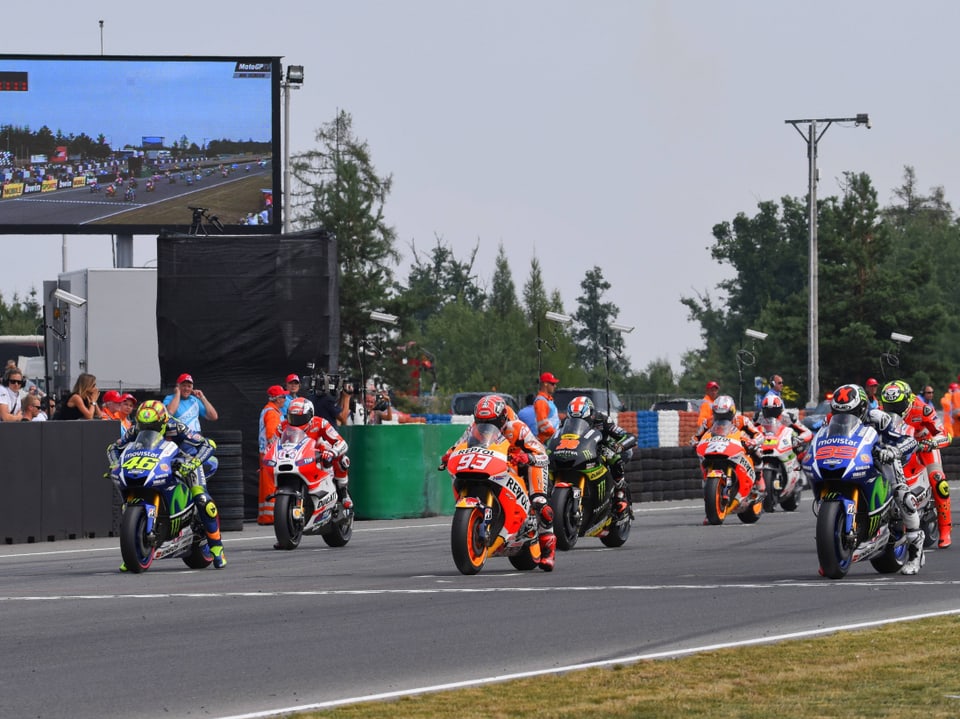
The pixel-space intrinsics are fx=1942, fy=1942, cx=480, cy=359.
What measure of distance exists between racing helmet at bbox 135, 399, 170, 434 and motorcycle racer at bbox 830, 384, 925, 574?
5.54 m

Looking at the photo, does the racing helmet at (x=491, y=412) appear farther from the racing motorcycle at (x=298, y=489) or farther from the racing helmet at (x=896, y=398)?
the racing motorcycle at (x=298, y=489)

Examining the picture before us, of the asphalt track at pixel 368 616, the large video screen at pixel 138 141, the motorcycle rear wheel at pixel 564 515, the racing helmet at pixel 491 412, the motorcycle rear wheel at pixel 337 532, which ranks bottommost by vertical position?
the asphalt track at pixel 368 616

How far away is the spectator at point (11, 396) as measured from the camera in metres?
22.0

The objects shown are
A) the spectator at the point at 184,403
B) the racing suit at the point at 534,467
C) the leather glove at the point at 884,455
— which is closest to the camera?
the leather glove at the point at 884,455

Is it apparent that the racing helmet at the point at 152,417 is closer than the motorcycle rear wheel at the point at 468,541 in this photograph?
No

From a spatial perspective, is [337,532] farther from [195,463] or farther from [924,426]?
[924,426]

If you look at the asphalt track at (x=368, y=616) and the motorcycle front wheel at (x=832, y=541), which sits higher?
the motorcycle front wheel at (x=832, y=541)

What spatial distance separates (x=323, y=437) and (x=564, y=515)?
272 centimetres

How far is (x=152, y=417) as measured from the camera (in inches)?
639

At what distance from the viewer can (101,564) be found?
17516 mm

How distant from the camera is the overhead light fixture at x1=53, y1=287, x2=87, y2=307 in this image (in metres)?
37.2

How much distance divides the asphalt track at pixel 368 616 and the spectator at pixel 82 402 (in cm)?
307

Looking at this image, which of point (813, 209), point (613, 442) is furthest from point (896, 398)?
point (813, 209)

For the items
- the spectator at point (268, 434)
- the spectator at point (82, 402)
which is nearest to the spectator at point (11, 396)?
the spectator at point (82, 402)
